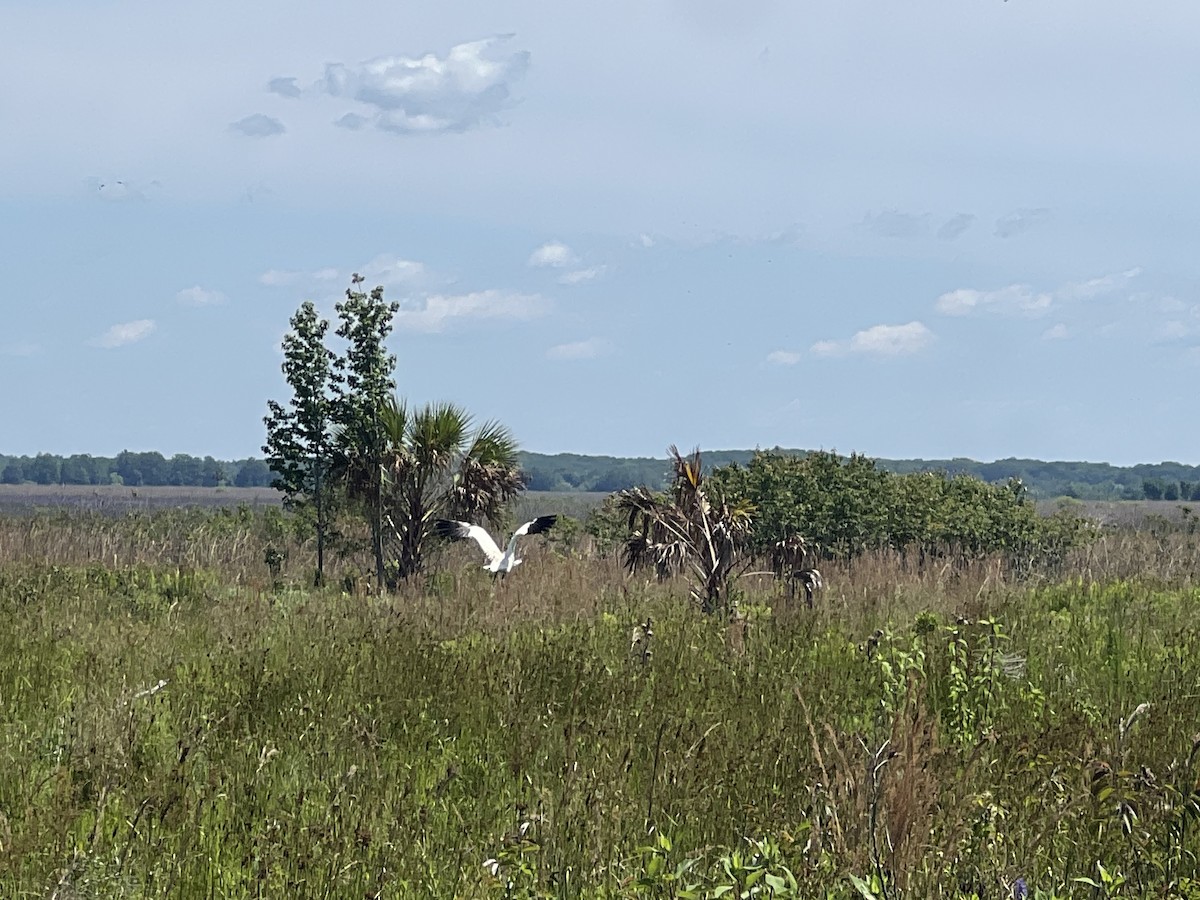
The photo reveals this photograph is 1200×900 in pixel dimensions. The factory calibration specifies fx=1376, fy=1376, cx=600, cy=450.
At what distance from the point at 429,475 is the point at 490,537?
1792 millimetres

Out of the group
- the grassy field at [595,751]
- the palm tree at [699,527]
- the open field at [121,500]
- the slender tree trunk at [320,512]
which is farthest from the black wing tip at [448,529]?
the open field at [121,500]

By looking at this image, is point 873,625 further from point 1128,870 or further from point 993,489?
point 993,489

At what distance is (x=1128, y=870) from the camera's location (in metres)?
4.68

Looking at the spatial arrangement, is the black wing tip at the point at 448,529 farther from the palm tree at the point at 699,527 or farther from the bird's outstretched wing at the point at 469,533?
the palm tree at the point at 699,527

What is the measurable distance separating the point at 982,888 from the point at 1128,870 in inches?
42.6

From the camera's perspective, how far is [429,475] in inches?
768

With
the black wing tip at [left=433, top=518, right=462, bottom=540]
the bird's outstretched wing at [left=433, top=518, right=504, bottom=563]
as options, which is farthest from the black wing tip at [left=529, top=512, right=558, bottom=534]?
the black wing tip at [left=433, top=518, right=462, bottom=540]

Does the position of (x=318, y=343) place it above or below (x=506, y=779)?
above

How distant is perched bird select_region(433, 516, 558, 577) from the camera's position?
1714 cm

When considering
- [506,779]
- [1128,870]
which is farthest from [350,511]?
[1128,870]

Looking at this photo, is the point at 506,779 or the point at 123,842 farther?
the point at 506,779

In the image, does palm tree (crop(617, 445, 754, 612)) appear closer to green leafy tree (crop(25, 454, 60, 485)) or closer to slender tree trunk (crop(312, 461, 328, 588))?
slender tree trunk (crop(312, 461, 328, 588))

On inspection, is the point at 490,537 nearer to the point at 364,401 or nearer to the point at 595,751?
the point at 364,401

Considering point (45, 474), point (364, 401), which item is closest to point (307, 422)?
point (364, 401)
